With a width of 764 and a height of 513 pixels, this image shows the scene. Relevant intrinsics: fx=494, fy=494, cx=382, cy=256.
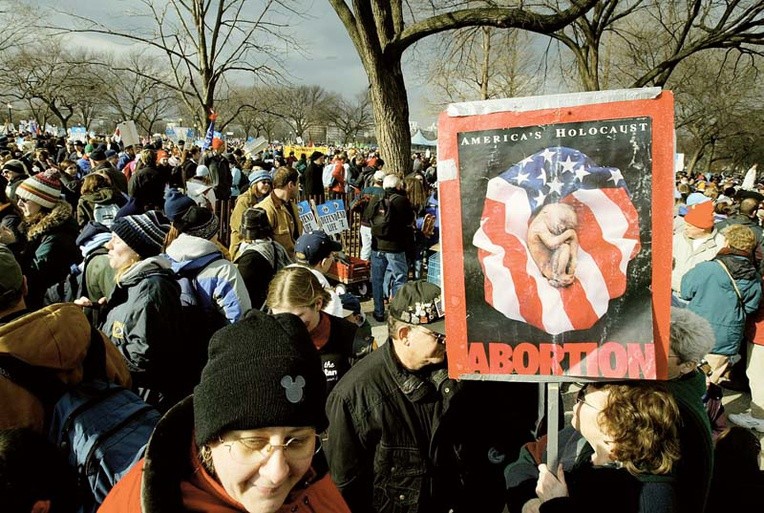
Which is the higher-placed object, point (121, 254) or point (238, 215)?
point (238, 215)

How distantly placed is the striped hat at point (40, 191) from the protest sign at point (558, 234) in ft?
13.1

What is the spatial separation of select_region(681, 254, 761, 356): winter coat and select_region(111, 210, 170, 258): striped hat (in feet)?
15.0

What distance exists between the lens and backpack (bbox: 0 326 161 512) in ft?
5.70

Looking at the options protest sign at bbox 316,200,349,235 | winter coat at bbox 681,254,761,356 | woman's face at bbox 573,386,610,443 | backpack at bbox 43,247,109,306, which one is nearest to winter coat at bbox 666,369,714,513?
woman's face at bbox 573,386,610,443

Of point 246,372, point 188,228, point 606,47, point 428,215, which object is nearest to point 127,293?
point 188,228

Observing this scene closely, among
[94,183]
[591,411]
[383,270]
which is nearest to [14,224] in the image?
[94,183]

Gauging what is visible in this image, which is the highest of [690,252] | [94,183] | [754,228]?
[94,183]

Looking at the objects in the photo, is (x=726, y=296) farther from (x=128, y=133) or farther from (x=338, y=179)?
(x=128, y=133)

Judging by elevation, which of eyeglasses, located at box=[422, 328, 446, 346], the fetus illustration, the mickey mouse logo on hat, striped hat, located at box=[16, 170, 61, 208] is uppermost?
striped hat, located at box=[16, 170, 61, 208]

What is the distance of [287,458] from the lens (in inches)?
51.2

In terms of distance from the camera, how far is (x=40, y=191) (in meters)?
4.20

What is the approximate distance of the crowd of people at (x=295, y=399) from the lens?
4.17 ft

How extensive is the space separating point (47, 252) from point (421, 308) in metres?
3.40

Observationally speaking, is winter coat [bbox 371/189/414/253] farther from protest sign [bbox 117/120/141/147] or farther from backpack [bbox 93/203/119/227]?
protest sign [bbox 117/120/141/147]
